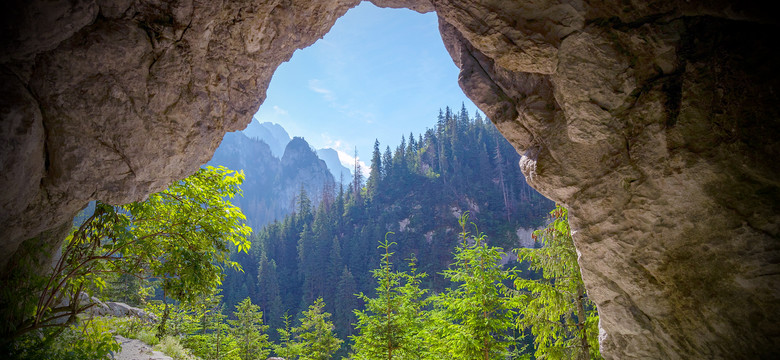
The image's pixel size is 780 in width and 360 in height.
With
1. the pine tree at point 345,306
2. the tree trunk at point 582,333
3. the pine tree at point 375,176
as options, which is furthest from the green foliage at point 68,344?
the pine tree at point 375,176

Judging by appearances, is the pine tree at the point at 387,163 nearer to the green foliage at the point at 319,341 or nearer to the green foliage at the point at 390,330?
the green foliage at the point at 319,341

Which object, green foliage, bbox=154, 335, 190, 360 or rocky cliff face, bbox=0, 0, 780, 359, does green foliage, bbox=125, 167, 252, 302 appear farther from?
green foliage, bbox=154, 335, 190, 360

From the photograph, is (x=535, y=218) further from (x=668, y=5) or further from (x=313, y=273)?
(x=668, y=5)

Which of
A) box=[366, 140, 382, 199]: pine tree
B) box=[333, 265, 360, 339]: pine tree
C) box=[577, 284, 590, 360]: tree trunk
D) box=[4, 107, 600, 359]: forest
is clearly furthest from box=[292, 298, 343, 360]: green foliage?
box=[366, 140, 382, 199]: pine tree

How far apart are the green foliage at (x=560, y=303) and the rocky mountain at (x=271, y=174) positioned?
13374 centimetres

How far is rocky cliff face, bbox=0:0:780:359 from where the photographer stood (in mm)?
3674

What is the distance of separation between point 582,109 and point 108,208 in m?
8.15

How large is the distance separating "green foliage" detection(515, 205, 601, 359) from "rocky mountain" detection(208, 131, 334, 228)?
439 feet

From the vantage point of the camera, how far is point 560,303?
24.3 feet

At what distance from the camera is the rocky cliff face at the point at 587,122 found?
12.1 feet

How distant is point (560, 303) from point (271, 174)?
158 metres

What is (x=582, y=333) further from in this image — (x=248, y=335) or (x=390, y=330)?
(x=248, y=335)

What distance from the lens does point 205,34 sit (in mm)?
4828

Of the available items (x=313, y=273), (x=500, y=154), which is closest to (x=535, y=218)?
(x=500, y=154)
